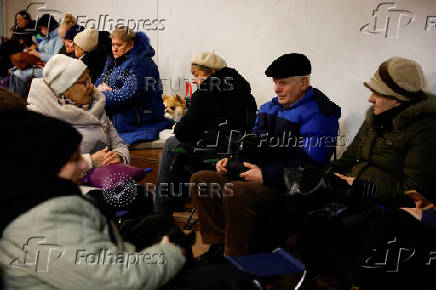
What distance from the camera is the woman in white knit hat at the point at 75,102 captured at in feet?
8.23

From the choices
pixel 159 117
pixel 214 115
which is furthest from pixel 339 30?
pixel 159 117

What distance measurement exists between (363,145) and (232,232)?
1010mm

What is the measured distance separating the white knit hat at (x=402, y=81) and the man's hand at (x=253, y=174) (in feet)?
2.93

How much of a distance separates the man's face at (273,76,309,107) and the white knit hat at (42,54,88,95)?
131 centimetres

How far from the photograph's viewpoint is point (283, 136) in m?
2.79

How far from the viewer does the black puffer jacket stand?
3273mm

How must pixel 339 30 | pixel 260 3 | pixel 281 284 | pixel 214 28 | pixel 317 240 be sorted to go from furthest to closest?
pixel 214 28, pixel 260 3, pixel 339 30, pixel 281 284, pixel 317 240

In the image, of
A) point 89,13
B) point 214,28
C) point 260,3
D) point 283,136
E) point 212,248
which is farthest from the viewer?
point 89,13

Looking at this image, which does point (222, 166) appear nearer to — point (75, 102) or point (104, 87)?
point (75, 102)

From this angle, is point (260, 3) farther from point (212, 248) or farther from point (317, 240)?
point (317, 240)

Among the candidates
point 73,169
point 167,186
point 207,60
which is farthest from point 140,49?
point 73,169

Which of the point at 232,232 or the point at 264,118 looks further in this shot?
the point at 264,118

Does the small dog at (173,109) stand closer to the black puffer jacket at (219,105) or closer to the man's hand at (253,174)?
the black puffer jacket at (219,105)

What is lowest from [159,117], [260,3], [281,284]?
[281,284]
